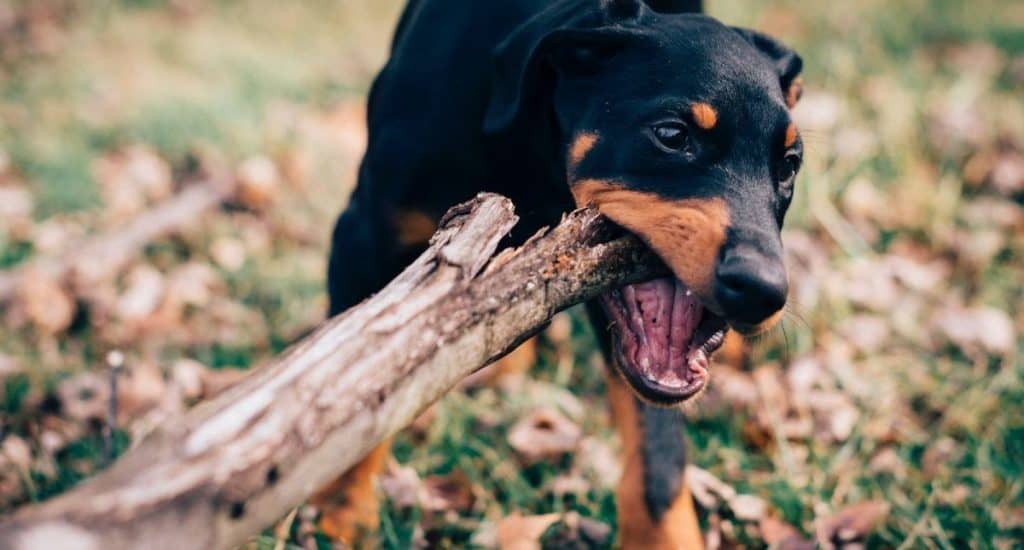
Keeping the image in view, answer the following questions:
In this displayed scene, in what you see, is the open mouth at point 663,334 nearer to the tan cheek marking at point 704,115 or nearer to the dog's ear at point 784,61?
the tan cheek marking at point 704,115

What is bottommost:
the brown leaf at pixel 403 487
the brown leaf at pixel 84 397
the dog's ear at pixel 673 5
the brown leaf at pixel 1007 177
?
the brown leaf at pixel 1007 177

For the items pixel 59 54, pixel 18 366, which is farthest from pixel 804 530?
pixel 59 54

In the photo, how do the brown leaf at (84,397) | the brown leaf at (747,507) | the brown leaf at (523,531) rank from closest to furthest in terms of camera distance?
the brown leaf at (523,531)
the brown leaf at (747,507)
the brown leaf at (84,397)

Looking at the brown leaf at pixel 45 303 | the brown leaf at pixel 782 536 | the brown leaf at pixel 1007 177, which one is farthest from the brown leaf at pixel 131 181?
the brown leaf at pixel 1007 177

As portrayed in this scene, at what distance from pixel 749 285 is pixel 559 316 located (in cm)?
174

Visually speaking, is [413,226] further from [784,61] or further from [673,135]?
[784,61]

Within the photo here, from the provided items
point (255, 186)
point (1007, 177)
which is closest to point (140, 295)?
point (255, 186)

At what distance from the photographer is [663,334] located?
2.11 m

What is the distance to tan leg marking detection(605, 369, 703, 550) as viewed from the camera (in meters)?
2.38

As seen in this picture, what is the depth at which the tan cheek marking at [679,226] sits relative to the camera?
6.15ft

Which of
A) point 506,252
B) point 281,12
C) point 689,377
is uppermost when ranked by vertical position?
point 506,252

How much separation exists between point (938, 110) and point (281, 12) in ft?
14.1

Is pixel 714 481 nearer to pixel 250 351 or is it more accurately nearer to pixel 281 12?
pixel 250 351

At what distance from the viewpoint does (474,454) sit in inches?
112
